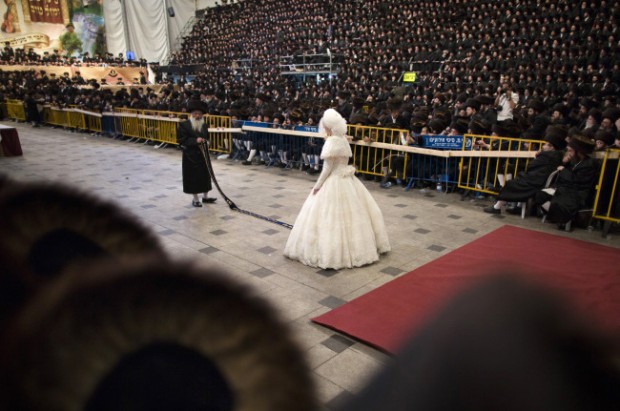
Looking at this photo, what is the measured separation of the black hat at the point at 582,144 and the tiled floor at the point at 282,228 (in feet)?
4.11

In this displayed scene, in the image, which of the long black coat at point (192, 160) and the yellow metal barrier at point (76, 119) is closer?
the long black coat at point (192, 160)

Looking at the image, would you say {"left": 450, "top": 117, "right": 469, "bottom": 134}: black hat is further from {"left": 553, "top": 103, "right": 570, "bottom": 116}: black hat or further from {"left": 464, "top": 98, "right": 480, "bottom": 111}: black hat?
{"left": 553, "top": 103, "right": 570, "bottom": 116}: black hat

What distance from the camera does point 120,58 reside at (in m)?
34.3

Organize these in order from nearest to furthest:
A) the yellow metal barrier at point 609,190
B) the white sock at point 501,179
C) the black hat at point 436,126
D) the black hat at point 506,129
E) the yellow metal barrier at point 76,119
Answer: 1. the yellow metal barrier at point 609,190
2. the white sock at point 501,179
3. the black hat at point 506,129
4. the black hat at point 436,126
5. the yellow metal barrier at point 76,119

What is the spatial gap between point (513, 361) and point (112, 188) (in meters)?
A: 10.2

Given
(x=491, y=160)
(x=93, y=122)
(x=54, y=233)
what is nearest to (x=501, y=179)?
(x=491, y=160)

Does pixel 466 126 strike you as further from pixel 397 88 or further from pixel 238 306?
pixel 238 306

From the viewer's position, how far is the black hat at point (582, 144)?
6281 mm

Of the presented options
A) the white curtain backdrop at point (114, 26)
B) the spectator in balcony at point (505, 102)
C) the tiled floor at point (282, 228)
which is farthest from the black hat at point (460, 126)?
the white curtain backdrop at point (114, 26)

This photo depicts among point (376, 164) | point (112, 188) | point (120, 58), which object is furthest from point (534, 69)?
point (120, 58)

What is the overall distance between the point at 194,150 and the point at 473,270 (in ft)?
18.0

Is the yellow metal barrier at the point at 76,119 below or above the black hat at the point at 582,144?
below

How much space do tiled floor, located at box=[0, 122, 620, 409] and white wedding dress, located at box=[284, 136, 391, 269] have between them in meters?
0.19

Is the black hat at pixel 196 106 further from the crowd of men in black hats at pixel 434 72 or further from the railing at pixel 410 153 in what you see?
the crowd of men in black hats at pixel 434 72
